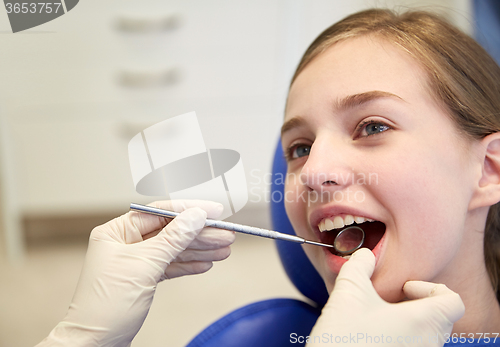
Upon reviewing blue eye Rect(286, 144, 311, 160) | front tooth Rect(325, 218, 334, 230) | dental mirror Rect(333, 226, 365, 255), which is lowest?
dental mirror Rect(333, 226, 365, 255)

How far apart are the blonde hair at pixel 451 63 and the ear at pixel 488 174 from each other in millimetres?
26

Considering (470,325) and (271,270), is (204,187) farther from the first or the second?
(271,270)

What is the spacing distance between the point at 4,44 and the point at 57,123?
0.23 metres

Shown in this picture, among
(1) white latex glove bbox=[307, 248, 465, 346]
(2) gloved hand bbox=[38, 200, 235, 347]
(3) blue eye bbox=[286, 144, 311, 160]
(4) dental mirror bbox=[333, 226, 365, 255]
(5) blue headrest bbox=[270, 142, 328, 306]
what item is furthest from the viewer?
(5) blue headrest bbox=[270, 142, 328, 306]

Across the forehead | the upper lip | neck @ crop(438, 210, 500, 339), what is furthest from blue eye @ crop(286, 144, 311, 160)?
neck @ crop(438, 210, 500, 339)

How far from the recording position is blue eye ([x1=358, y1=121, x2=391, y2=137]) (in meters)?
0.84

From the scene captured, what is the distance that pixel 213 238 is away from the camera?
87 cm

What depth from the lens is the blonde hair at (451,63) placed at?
2.87 ft

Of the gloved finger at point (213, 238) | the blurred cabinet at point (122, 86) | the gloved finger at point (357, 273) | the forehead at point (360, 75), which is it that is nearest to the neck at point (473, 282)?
the gloved finger at point (357, 273)

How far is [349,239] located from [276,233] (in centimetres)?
21

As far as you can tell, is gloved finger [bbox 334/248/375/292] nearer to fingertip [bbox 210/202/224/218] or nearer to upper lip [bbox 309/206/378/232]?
upper lip [bbox 309/206/378/232]

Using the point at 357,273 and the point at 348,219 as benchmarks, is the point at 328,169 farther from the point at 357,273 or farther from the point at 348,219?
the point at 357,273

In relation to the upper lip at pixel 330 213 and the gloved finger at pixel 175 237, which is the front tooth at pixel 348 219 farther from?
the gloved finger at pixel 175 237

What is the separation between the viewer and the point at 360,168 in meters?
0.82
